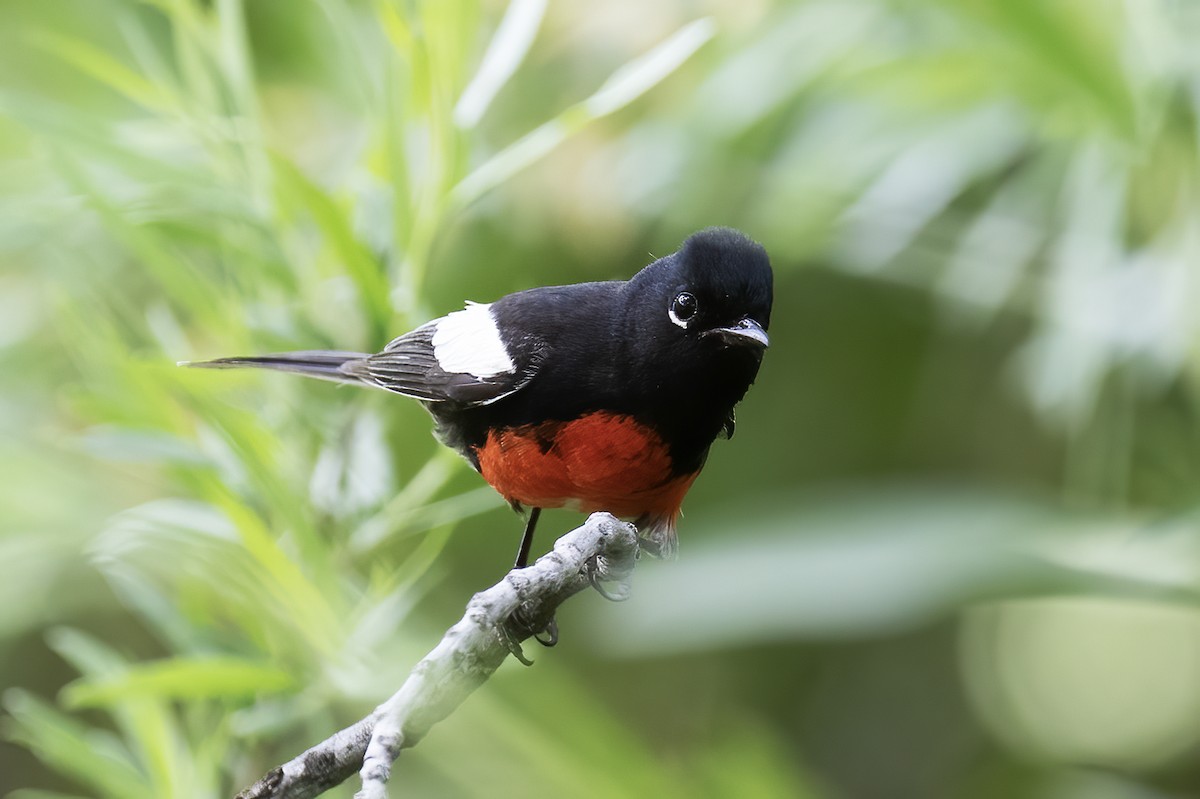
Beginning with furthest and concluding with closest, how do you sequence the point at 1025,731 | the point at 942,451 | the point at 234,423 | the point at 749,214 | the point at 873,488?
the point at 942,451 < the point at 1025,731 < the point at 749,214 < the point at 873,488 < the point at 234,423

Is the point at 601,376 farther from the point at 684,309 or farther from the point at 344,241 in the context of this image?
the point at 344,241

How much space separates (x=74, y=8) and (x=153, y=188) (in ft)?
5.00

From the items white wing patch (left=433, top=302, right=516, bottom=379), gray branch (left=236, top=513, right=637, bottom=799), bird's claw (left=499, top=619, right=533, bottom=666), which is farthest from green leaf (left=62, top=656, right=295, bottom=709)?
white wing patch (left=433, top=302, right=516, bottom=379)

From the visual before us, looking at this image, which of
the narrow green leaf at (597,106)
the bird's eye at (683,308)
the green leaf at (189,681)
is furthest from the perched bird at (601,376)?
the green leaf at (189,681)

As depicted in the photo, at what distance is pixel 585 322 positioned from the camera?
1354 mm

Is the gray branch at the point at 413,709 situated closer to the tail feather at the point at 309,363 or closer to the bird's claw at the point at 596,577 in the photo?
the bird's claw at the point at 596,577

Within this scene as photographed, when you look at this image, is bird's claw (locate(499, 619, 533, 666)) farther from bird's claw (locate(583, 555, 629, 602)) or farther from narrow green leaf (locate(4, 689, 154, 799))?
narrow green leaf (locate(4, 689, 154, 799))

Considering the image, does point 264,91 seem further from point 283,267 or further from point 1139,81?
point 1139,81

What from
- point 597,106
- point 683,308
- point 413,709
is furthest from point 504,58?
point 413,709

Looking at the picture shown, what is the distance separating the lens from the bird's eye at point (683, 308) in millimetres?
1205

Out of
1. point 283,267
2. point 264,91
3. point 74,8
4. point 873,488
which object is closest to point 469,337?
point 283,267

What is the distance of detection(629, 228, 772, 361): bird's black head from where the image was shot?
1098mm

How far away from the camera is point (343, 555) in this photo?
3.95 ft

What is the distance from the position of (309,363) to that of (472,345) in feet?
0.88
